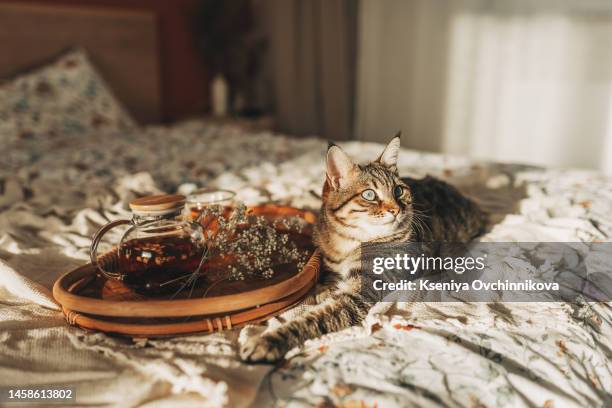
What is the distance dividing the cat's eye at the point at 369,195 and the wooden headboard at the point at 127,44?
2478 millimetres

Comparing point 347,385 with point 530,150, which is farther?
point 530,150

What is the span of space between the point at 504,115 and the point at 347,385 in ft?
9.22

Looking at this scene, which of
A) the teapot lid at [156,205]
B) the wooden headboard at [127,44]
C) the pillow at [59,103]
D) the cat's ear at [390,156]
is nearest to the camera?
the teapot lid at [156,205]

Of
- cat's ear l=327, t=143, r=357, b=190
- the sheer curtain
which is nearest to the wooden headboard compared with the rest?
the sheer curtain

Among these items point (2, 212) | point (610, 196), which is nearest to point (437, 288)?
point (610, 196)

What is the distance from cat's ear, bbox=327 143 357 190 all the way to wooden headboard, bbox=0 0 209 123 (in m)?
2.40

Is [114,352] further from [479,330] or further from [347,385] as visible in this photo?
[479,330]

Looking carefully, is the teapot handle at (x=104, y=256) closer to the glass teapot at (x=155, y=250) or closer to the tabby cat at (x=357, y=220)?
the glass teapot at (x=155, y=250)

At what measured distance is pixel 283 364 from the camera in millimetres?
706

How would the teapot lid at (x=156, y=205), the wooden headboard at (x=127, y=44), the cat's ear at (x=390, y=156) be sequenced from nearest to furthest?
the teapot lid at (x=156, y=205), the cat's ear at (x=390, y=156), the wooden headboard at (x=127, y=44)

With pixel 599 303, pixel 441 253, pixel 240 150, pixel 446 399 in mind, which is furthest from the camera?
pixel 240 150

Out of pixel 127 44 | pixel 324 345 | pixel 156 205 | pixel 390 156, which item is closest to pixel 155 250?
pixel 156 205

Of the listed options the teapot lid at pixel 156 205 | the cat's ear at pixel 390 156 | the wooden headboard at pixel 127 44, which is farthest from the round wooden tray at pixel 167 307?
the wooden headboard at pixel 127 44

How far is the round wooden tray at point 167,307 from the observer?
750 mm
